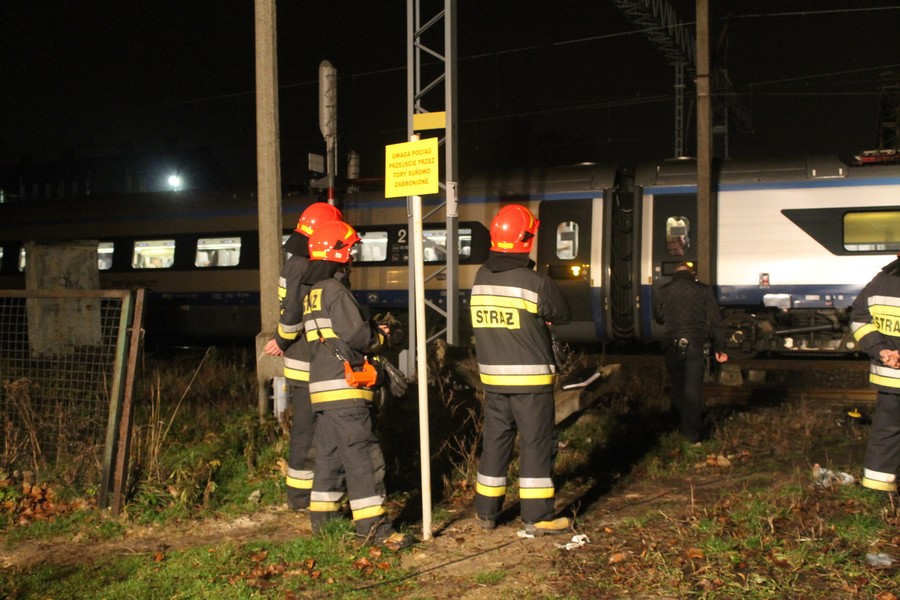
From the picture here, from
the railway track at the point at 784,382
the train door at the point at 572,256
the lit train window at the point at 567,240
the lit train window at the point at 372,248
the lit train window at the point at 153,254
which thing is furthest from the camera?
the lit train window at the point at 153,254

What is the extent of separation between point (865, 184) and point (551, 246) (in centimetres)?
490

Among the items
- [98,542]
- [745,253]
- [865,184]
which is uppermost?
[865,184]

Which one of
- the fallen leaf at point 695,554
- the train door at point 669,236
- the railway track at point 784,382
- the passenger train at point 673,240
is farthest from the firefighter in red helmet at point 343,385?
the train door at point 669,236

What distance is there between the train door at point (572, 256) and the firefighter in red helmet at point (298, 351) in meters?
9.13

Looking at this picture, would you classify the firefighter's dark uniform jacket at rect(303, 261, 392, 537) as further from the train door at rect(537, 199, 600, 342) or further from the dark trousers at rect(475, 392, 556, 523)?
the train door at rect(537, 199, 600, 342)

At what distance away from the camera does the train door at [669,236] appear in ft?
48.6

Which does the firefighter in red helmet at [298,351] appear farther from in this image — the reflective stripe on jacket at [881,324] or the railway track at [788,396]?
the railway track at [788,396]

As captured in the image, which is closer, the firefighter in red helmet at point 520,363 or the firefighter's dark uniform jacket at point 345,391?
the firefighter's dark uniform jacket at point 345,391

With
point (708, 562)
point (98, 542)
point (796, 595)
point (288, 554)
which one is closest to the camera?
point (796, 595)

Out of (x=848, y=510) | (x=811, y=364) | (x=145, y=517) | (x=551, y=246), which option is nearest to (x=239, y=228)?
(x=551, y=246)

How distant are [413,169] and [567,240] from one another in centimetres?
981

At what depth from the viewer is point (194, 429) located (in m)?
8.46

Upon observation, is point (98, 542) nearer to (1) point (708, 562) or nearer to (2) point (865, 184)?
(1) point (708, 562)

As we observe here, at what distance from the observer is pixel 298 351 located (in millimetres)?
6184
